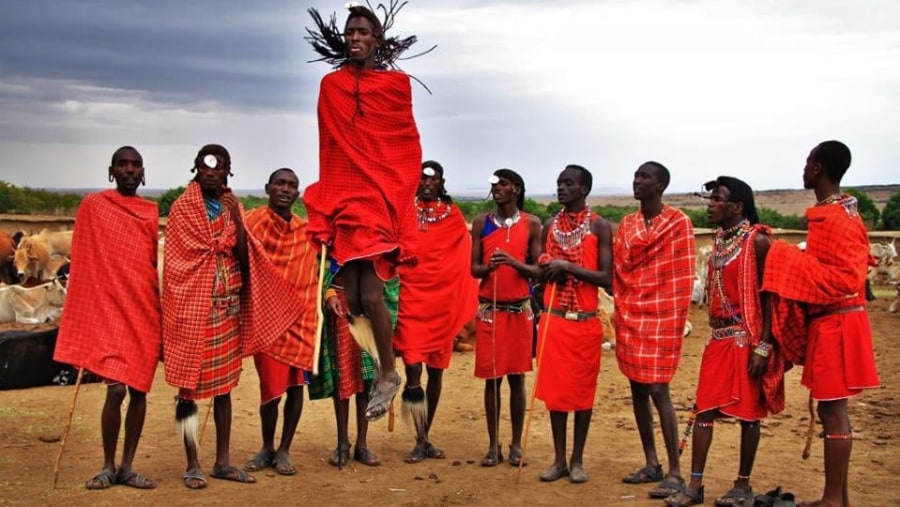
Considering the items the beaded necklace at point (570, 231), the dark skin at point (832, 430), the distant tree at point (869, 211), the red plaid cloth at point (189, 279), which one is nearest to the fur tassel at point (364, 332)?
the red plaid cloth at point (189, 279)

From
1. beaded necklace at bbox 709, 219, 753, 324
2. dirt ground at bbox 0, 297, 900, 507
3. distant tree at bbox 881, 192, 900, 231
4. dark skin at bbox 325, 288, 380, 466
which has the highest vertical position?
distant tree at bbox 881, 192, 900, 231

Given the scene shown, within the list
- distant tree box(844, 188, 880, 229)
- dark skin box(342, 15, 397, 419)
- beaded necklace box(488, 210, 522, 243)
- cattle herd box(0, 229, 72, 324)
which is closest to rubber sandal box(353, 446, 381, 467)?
dark skin box(342, 15, 397, 419)

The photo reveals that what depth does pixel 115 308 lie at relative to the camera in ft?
20.4

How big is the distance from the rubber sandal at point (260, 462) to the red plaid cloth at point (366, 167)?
1810 millimetres

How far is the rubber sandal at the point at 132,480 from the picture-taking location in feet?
20.7

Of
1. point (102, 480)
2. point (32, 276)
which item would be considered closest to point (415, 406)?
point (102, 480)

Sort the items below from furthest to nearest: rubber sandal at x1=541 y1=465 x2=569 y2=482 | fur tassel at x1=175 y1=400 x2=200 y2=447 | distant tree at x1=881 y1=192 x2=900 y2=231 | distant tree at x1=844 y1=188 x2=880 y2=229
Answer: distant tree at x1=881 y1=192 x2=900 y2=231 → distant tree at x1=844 y1=188 x2=880 y2=229 → rubber sandal at x1=541 y1=465 x2=569 y2=482 → fur tassel at x1=175 y1=400 x2=200 y2=447

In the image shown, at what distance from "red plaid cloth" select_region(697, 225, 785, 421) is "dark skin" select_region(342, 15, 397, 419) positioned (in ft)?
7.04

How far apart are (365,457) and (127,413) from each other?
191 cm

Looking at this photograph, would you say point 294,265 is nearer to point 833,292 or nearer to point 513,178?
point 513,178

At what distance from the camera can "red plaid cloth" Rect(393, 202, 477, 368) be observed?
293 inches

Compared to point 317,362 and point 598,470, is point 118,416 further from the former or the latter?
point 598,470

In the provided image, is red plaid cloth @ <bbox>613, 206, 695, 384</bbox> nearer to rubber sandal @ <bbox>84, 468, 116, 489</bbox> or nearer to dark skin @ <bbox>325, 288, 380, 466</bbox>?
dark skin @ <bbox>325, 288, 380, 466</bbox>

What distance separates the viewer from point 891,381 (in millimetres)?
10812
